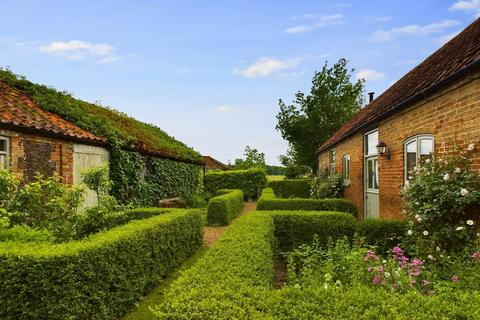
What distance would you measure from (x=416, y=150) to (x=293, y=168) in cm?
2926

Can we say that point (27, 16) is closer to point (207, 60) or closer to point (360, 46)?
point (207, 60)

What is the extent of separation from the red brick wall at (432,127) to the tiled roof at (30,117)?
862cm

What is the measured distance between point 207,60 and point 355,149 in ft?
21.3

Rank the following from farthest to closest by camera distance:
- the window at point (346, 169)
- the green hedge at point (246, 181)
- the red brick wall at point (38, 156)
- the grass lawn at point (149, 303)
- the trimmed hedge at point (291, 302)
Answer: the green hedge at point (246, 181) < the window at point (346, 169) < the red brick wall at point (38, 156) < the grass lawn at point (149, 303) < the trimmed hedge at point (291, 302)

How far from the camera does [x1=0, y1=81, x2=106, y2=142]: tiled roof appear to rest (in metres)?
8.47

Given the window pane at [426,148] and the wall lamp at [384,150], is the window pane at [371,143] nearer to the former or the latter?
the wall lamp at [384,150]

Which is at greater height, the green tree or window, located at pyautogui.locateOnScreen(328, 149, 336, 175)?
the green tree

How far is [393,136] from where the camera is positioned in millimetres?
9164

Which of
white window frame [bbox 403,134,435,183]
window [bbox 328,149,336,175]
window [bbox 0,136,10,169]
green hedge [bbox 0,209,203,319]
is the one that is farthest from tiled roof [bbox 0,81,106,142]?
window [bbox 328,149,336,175]

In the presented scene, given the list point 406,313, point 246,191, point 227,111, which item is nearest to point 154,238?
point 406,313

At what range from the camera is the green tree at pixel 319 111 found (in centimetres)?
3259

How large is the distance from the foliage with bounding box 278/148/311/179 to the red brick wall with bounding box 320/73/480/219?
994 inches

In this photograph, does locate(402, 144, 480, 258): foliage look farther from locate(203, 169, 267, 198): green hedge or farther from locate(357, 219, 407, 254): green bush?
locate(203, 169, 267, 198): green hedge

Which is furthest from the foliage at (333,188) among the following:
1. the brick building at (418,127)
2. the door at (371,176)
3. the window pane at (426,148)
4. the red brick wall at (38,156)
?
the red brick wall at (38,156)
